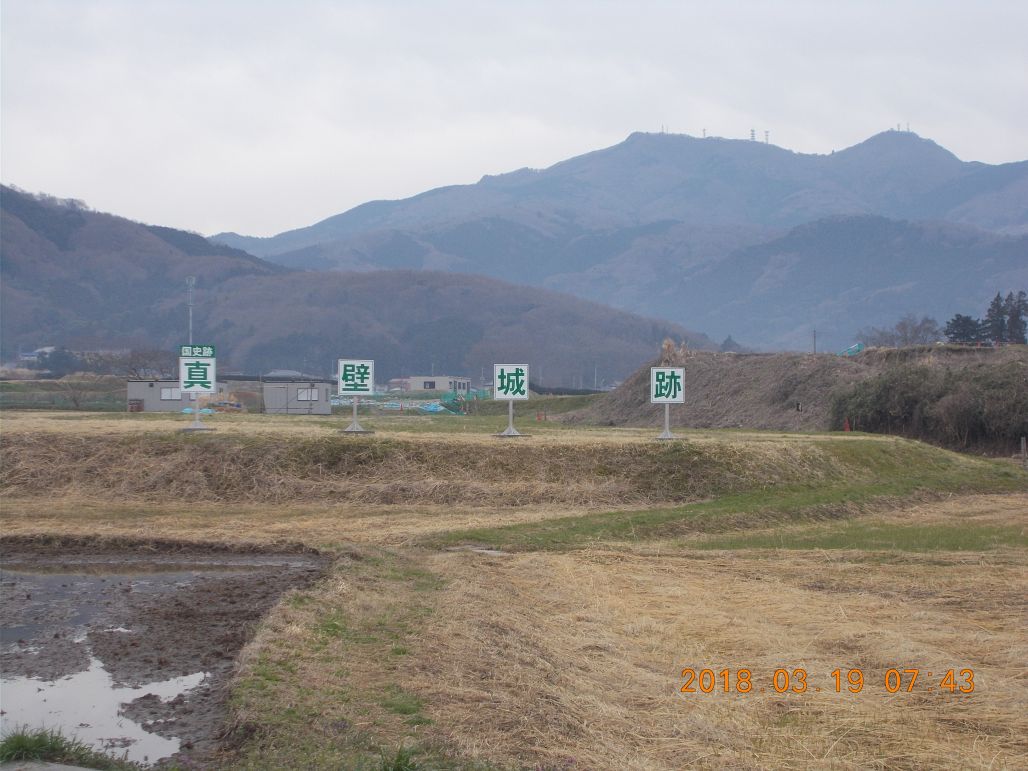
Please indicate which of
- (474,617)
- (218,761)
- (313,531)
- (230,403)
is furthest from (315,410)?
(218,761)

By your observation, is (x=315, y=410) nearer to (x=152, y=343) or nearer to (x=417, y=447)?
(x=417, y=447)

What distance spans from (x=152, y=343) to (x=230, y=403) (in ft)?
482

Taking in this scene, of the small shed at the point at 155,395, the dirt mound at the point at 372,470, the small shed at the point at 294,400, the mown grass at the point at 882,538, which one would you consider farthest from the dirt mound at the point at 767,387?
the mown grass at the point at 882,538

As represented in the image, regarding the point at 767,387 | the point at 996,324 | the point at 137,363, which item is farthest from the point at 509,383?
the point at 137,363

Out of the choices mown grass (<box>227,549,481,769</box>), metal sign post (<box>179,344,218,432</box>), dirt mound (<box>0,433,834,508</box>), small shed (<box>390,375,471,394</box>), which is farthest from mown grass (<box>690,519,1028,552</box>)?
small shed (<box>390,375,471,394</box>)

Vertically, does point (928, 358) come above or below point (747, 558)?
above

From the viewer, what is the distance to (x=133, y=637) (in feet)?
38.4

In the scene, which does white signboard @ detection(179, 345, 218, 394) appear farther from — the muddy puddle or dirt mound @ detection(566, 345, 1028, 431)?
dirt mound @ detection(566, 345, 1028, 431)

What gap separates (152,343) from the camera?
19812 cm

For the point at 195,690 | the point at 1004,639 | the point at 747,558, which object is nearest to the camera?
the point at 195,690
